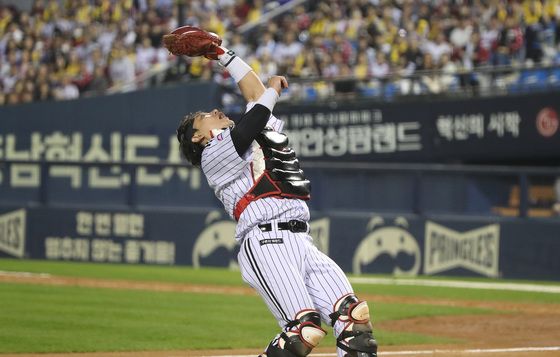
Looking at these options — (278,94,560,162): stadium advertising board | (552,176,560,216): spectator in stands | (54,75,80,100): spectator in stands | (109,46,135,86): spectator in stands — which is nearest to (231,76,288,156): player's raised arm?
(552,176,560,216): spectator in stands

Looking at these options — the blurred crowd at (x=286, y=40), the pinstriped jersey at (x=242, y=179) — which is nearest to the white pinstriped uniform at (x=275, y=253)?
the pinstriped jersey at (x=242, y=179)

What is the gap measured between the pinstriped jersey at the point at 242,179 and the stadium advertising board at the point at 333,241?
10.6 metres

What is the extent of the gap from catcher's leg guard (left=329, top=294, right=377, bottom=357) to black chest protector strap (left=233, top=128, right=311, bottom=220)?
72cm

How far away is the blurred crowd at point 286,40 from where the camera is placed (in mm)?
19359

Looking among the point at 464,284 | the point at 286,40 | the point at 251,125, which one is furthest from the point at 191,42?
the point at 286,40

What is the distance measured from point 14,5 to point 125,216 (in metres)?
11.8

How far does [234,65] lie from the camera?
21.1ft

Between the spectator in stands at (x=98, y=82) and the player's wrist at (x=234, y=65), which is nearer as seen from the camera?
the player's wrist at (x=234, y=65)

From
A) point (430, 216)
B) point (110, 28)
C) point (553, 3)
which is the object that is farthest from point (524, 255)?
point (110, 28)

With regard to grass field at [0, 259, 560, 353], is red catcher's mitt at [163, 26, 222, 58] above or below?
above

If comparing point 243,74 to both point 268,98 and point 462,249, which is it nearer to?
point 268,98

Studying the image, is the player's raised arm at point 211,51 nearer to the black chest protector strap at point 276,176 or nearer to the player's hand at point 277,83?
the player's hand at point 277,83

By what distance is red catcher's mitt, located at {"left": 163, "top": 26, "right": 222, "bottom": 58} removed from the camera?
6.36 meters

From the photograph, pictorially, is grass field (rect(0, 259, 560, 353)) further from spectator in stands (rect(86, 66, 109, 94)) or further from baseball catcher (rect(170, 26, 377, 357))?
spectator in stands (rect(86, 66, 109, 94))
